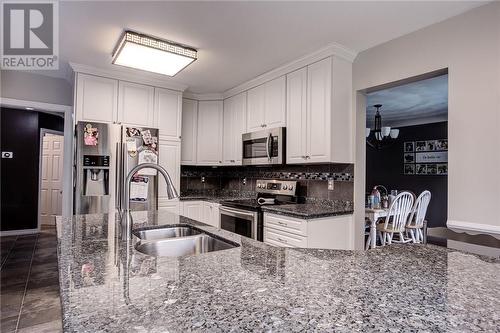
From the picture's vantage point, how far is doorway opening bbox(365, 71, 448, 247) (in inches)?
173

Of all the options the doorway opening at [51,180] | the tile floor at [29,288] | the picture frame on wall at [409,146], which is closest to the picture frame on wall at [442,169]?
the picture frame on wall at [409,146]

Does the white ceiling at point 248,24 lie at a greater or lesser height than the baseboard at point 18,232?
greater

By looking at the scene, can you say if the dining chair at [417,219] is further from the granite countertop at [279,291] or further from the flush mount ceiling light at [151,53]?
the flush mount ceiling light at [151,53]

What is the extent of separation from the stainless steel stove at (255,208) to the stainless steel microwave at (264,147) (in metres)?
0.40

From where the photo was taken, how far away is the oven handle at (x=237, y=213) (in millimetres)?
3143

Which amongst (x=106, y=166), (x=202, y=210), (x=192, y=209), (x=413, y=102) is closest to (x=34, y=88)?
(x=106, y=166)

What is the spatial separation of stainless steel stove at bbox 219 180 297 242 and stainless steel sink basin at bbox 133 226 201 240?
4.38 feet

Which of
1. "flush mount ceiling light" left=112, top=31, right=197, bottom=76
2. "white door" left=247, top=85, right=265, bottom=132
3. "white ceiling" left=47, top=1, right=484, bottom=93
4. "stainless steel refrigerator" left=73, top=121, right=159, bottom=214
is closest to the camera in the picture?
"white ceiling" left=47, top=1, right=484, bottom=93

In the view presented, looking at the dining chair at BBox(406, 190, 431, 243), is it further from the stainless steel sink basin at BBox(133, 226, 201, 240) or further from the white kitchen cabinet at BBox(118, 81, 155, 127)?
the white kitchen cabinet at BBox(118, 81, 155, 127)

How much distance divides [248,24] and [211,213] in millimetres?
2413

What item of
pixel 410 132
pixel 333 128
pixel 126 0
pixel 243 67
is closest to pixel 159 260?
pixel 126 0

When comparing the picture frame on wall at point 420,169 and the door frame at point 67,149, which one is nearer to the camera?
the door frame at point 67,149

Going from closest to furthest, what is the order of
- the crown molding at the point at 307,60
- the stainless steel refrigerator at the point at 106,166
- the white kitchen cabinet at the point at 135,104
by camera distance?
1. the crown molding at the point at 307,60
2. the stainless steel refrigerator at the point at 106,166
3. the white kitchen cabinet at the point at 135,104

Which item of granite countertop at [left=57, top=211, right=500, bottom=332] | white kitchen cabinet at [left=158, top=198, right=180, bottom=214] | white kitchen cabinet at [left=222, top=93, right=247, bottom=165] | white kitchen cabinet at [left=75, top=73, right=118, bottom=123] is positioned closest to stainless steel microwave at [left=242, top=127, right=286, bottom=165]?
white kitchen cabinet at [left=222, top=93, right=247, bottom=165]
